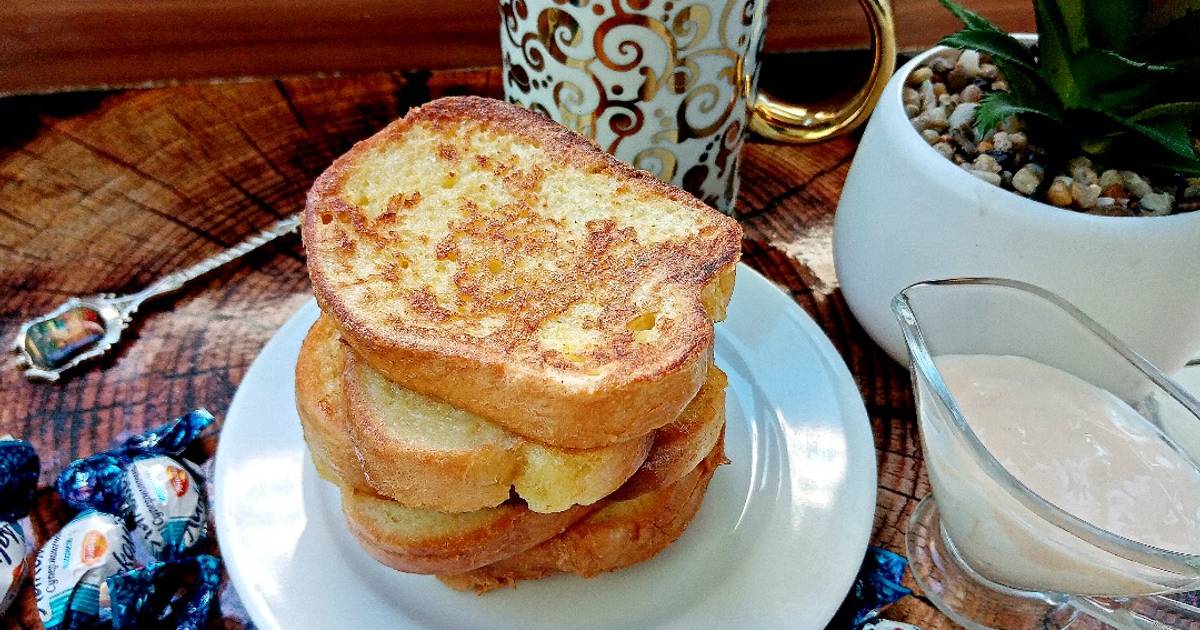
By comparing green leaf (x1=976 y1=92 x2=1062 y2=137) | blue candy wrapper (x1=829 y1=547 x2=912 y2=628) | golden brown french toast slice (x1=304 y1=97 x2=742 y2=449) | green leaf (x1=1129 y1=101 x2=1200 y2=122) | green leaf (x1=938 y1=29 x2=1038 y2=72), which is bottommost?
blue candy wrapper (x1=829 y1=547 x2=912 y2=628)

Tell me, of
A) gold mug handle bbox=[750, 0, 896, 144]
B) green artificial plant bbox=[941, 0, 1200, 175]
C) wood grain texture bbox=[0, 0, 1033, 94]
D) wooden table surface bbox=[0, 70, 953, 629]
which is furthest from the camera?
wood grain texture bbox=[0, 0, 1033, 94]

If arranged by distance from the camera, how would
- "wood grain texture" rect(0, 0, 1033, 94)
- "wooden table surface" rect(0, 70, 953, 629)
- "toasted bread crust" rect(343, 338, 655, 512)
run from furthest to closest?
1. "wood grain texture" rect(0, 0, 1033, 94)
2. "wooden table surface" rect(0, 70, 953, 629)
3. "toasted bread crust" rect(343, 338, 655, 512)

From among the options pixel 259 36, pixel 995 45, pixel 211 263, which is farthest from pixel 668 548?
pixel 259 36

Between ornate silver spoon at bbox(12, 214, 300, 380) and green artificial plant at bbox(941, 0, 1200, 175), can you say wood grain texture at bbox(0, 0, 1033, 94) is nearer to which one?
ornate silver spoon at bbox(12, 214, 300, 380)

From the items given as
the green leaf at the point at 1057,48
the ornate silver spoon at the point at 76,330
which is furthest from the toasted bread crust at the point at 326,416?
the green leaf at the point at 1057,48

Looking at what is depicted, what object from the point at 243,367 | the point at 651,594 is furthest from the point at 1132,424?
the point at 243,367

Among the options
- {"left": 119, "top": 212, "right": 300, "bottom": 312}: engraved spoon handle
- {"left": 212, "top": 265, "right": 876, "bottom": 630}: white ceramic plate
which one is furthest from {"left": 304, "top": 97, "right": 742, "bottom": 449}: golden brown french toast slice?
{"left": 119, "top": 212, "right": 300, "bottom": 312}: engraved spoon handle
